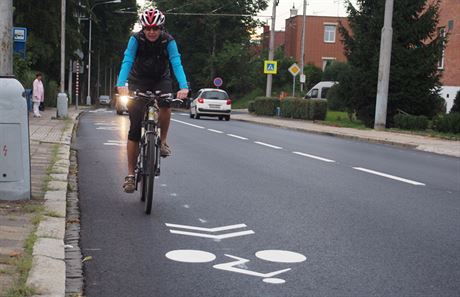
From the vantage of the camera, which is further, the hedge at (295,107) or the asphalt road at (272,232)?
the hedge at (295,107)

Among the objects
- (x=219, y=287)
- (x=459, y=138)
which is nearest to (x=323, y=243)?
(x=219, y=287)

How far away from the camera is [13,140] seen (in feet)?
21.0

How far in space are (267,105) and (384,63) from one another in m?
15.9

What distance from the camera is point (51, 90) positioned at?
138 ft

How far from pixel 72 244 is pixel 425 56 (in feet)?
76.3

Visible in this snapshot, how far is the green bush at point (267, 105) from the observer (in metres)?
39.4

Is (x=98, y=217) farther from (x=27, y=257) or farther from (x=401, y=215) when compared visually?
(x=401, y=215)

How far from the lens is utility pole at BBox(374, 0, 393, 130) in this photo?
2431 centimetres

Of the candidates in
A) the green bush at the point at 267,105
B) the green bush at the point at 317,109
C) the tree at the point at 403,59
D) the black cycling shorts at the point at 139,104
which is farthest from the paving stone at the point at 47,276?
the green bush at the point at 267,105

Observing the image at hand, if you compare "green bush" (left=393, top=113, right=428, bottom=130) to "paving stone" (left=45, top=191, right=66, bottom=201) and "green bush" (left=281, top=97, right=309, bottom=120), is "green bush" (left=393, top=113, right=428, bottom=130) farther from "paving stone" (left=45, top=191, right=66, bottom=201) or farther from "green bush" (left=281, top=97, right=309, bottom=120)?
"paving stone" (left=45, top=191, right=66, bottom=201)

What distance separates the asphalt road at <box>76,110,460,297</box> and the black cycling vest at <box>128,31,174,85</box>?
1351 mm

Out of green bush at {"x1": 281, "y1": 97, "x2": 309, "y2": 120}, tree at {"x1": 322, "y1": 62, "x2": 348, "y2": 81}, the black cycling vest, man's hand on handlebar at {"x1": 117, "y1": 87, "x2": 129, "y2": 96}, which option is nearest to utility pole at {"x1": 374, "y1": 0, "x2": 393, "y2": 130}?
green bush at {"x1": 281, "y1": 97, "x2": 309, "y2": 120}

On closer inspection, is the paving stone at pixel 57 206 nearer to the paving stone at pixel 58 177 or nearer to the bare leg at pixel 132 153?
the bare leg at pixel 132 153

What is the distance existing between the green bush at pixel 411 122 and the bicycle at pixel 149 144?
63.2 ft
